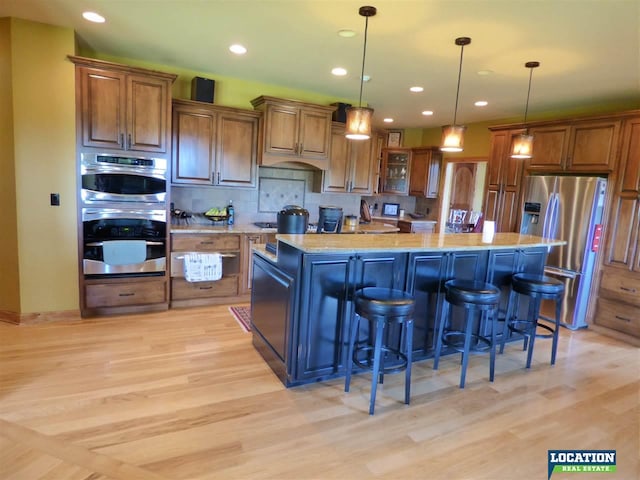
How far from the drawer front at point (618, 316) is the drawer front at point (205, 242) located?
4.07m

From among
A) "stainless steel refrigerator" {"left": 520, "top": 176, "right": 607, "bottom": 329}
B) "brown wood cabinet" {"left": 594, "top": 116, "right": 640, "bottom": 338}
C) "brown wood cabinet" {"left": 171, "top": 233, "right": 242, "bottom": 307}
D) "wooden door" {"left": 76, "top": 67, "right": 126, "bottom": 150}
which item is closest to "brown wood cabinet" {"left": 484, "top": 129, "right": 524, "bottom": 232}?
"stainless steel refrigerator" {"left": 520, "top": 176, "right": 607, "bottom": 329}

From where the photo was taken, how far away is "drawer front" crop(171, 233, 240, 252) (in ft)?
13.4

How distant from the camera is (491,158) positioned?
5.18m

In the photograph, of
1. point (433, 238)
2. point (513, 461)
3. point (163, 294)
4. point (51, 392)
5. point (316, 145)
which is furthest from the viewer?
point (316, 145)

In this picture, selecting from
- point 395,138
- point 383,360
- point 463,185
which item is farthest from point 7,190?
point 463,185

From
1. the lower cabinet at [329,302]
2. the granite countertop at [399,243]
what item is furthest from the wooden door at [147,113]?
the lower cabinet at [329,302]

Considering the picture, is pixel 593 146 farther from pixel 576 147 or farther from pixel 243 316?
pixel 243 316

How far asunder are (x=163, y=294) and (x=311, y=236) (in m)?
2.09

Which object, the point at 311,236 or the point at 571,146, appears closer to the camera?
the point at 311,236

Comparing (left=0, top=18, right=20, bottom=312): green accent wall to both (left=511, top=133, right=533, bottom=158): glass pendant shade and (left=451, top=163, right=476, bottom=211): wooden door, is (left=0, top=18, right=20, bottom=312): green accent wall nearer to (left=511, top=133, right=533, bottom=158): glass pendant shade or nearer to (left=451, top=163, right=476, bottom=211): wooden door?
(left=511, top=133, right=533, bottom=158): glass pendant shade

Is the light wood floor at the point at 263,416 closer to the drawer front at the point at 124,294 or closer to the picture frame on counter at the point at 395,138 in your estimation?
the drawer front at the point at 124,294

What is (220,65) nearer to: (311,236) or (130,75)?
(130,75)

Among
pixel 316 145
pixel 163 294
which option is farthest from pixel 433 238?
pixel 163 294

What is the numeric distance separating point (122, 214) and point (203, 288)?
116 cm
